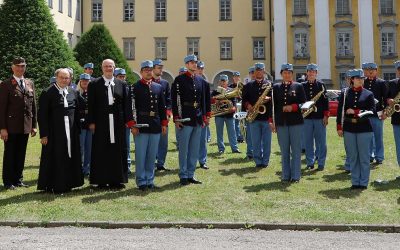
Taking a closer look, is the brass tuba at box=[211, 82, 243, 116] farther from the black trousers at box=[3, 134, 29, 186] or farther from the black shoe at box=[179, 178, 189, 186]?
Answer: the black trousers at box=[3, 134, 29, 186]

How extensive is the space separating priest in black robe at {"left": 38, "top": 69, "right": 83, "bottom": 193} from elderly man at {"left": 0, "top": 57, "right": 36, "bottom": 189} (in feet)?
1.98

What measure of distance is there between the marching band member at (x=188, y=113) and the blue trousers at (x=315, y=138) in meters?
2.51

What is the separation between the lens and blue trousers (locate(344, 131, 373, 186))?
8984mm

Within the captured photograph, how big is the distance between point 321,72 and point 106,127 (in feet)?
122

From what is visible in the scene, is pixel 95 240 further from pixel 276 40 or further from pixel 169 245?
pixel 276 40

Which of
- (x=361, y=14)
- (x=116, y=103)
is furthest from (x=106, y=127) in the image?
(x=361, y=14)

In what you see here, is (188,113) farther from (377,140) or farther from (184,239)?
(377,140)

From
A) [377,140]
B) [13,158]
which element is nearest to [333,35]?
[377,140]

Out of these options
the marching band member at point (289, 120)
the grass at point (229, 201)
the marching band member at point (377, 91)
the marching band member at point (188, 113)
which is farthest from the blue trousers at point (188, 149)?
the marching band member at point (377, 91)

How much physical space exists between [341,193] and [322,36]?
37387 mm

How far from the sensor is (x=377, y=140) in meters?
11.5

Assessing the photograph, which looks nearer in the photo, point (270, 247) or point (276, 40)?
point (270, 247)

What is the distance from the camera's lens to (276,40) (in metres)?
44.2

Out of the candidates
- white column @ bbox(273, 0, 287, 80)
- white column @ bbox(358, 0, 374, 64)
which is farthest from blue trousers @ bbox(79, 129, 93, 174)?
white column @ bbox(358, 0, 374, 64)
